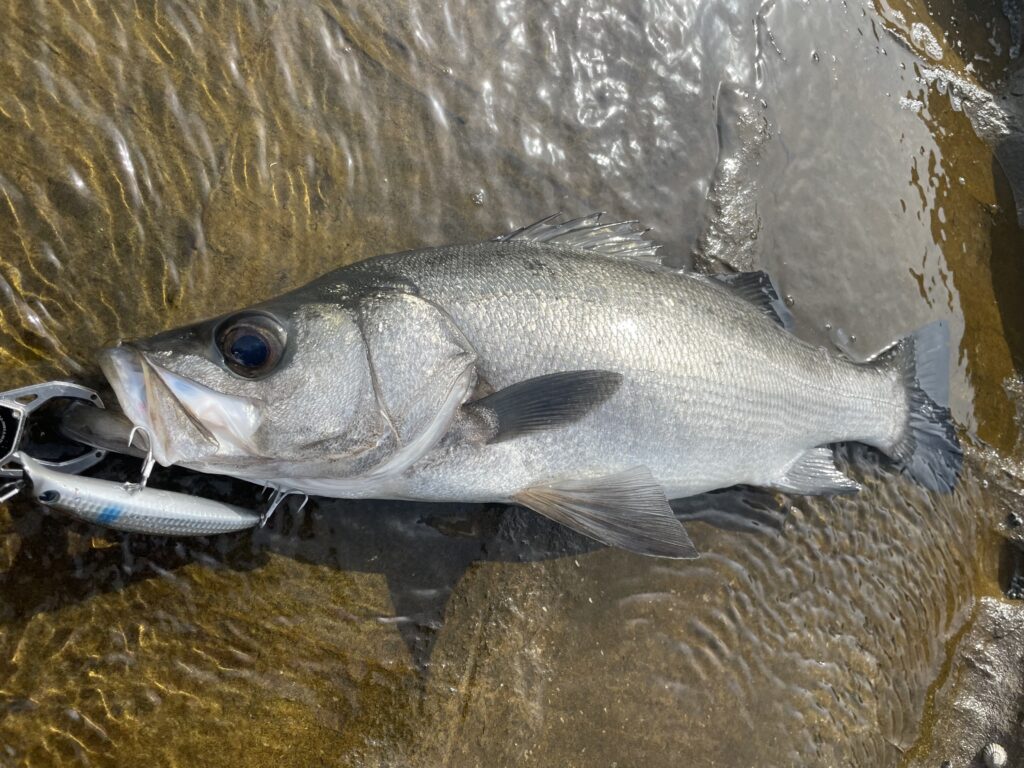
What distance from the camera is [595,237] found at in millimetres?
2582

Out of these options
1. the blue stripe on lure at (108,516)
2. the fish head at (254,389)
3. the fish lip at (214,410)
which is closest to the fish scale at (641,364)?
the fish head at (254,389)

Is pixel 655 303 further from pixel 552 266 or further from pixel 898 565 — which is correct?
pixel 898 565

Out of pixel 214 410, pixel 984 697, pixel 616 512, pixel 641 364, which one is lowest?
pixel 984 697

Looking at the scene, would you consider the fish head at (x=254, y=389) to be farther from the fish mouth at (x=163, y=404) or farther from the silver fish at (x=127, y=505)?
the silver fish at (x=127, y=505)

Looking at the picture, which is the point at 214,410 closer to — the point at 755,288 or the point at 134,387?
the point at 134,387

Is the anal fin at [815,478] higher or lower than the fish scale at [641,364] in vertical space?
lower

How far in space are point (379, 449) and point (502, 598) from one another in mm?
973

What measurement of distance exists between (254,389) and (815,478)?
2363 millimetres

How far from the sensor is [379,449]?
6.66ft

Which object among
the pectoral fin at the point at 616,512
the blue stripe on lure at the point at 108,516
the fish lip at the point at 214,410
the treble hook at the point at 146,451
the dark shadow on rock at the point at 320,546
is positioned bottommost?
the dark shadow on rock at the point at 320,546

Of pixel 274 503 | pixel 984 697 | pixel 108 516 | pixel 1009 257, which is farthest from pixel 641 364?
pixel 1009 257

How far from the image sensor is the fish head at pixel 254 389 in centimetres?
177

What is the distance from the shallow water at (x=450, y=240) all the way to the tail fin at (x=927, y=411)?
0.53 feet

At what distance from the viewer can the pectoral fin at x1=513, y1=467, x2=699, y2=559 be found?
222cm
